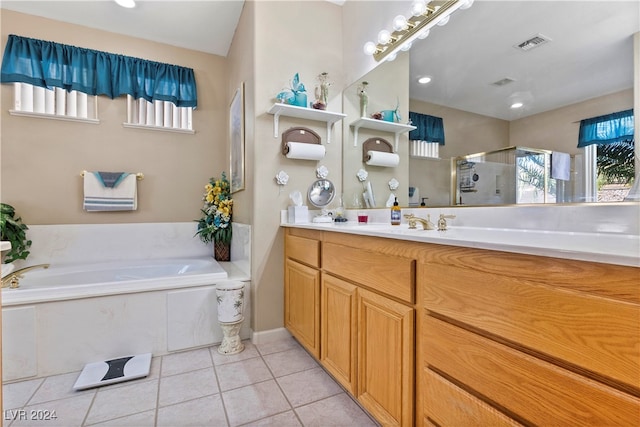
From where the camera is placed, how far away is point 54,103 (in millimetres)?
2775

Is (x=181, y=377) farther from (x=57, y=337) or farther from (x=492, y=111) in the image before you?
(x=492, y=111)

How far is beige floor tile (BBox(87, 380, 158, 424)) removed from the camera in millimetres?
1493

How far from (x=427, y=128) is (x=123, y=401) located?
221cm

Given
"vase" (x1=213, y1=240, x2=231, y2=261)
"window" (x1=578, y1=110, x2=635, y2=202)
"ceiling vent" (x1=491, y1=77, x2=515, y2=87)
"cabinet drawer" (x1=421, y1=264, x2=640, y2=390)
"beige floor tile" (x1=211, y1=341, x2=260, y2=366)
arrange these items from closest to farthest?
"cabinet drawer" (x1=421, y1=264, x2=640, y2=390) → "window" (x1=578, y1=110, x2=635, y2=202) → "ceiling vent" (x1=491, y1=77, x2=515, y2=87) → "beige floor tile" (x1=211, y1=341, x2=260, y2=366) → "vase" (x1=213, y1=240, x2=231, y2=261)

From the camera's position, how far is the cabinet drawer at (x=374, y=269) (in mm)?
1133

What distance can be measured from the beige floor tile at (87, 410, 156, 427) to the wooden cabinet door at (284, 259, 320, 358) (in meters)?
0.87

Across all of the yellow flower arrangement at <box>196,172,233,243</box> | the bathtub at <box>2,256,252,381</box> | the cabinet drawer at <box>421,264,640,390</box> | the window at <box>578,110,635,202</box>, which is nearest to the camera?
the cabinet drawer at <box>421,264,640,390</box>

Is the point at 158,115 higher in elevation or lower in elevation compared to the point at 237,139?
higher

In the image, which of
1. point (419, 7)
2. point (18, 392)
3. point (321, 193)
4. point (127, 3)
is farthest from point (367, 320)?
point (127, 3)

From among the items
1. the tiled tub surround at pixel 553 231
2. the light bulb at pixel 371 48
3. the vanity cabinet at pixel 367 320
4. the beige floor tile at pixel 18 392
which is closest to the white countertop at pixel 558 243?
the tiled tub surround at pixel 553 231

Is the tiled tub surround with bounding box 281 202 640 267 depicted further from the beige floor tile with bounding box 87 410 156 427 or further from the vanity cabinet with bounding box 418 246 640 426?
the beige floor tile with bounding box 87 410 156 427

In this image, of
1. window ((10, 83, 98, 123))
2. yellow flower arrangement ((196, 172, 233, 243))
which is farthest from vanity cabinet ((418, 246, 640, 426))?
window ((10, 83, 98, 123))

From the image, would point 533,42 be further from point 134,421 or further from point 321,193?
point 134,421

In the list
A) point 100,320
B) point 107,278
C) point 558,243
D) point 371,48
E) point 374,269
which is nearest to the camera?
point 558,243
